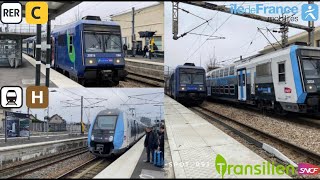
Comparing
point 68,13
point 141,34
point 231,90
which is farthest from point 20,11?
point 231,90

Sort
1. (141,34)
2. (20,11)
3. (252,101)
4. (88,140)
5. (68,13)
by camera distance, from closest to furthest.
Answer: (20,11) → (68,13) → (141,34) → (88,140) → (252,101)

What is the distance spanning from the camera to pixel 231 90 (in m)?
20.2

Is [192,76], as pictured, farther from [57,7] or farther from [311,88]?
[57,7]

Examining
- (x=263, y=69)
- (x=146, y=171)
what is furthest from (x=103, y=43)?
(x=263, y=69)

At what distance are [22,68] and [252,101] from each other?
1458 cm

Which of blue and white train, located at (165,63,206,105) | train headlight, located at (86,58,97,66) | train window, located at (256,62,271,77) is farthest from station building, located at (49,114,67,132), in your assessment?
blue and white train, located at (165,63,206,105)

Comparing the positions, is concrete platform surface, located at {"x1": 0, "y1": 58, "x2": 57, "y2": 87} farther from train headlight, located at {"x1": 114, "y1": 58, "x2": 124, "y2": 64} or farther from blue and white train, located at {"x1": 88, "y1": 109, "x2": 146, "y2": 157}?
blue and white train, located at {"x1": 88, "y1": 109, "x2": 146, "y2": 157}

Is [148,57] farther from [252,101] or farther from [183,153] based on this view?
[252,101]

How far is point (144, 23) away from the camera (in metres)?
3.05

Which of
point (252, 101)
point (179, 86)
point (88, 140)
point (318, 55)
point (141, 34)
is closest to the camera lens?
point (141, 34)

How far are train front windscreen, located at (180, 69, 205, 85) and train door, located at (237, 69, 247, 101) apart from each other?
203 centimetres

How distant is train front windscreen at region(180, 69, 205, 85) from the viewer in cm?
1836

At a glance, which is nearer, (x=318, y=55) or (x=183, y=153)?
(x=183, y=153)

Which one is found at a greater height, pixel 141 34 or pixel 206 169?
pixel 141 34
